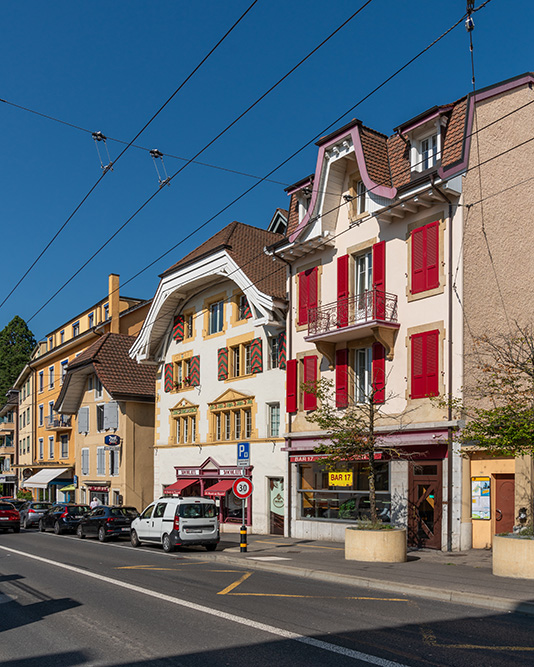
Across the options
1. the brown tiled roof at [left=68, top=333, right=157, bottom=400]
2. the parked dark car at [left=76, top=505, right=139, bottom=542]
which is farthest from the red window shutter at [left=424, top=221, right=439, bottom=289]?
the brown tiled roof at [left=68, top=333, right=157, bottom=400]

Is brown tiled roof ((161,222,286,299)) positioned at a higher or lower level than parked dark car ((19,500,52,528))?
higher

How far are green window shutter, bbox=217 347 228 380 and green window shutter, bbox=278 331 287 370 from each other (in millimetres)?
4105

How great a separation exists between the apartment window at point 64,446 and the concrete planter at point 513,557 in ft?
131

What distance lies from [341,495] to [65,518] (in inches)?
567

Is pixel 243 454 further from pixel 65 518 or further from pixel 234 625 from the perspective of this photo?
pixel 65 518

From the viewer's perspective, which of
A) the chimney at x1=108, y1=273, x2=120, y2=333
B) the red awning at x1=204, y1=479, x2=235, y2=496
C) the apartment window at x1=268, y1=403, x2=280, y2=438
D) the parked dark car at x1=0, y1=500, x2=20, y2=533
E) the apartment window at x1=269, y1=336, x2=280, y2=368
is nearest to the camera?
the apartment window at x1=268, y1=403, x2=280, y2=438

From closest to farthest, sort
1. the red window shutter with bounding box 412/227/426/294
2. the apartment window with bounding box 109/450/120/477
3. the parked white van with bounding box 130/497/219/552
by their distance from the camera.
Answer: the red window shutter with bounding box 412/227/426/294
the parked white van with bounding box 130/497/219/552
the apartment window with bounding box 109/450/120/477

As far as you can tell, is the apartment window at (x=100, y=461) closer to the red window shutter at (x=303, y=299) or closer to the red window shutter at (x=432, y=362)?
the red window shutter at (x=303, y=299)

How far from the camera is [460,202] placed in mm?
20953

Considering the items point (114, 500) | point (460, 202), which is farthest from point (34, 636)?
point (114, 500)

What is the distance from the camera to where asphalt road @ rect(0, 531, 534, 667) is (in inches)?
322

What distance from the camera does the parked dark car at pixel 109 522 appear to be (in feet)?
92.0

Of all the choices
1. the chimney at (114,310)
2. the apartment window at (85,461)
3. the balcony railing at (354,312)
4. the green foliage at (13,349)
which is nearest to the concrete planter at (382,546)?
the balcony railing at (354,312)

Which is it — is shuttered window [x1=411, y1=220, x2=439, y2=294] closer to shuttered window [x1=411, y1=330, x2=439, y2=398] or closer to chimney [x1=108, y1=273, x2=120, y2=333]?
shuttered window [x1=411, y1=330, x2=439, y2=398]
